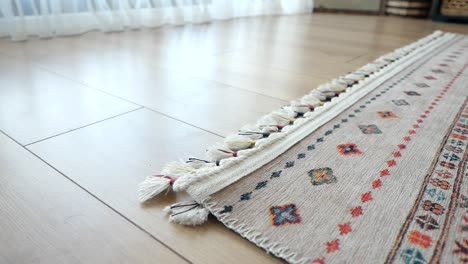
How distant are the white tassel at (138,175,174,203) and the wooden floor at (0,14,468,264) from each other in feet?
0.05

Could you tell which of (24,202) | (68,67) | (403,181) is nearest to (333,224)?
(403,181)

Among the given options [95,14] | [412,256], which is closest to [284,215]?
[412,256]

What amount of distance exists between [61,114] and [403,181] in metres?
0.75

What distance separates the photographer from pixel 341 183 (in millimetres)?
602

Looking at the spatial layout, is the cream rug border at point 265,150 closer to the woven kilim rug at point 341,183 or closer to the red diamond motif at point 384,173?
the woven kilim rug at point 341,183

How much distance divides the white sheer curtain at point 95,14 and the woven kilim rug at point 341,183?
132 cm

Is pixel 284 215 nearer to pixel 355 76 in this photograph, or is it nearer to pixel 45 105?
pixel 45 105

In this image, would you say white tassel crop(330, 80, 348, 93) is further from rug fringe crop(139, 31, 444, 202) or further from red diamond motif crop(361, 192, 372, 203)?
red diamond motif crop(361, 192, 372, 203)

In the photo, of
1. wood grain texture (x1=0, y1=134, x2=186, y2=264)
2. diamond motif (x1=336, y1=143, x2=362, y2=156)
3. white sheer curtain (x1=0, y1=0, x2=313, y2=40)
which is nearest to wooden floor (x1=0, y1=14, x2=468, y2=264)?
wood grain texture (x1=0, y1=134, x2=186, y2=264)

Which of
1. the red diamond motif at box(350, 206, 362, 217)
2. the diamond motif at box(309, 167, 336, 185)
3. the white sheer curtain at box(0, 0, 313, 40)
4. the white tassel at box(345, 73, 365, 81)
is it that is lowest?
the red diamond motif at box(350, 206, 362, 217)

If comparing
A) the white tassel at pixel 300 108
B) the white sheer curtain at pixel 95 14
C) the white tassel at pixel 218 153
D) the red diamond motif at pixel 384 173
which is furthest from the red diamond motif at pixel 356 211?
the white sheer curtain at pixel 95 14

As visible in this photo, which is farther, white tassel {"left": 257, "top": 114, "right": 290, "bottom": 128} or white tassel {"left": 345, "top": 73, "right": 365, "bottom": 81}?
white tassel {"left": 345, "top": 73, "right": 365, "bottom": 81}

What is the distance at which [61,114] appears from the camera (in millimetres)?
849

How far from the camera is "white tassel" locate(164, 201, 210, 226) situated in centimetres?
52
